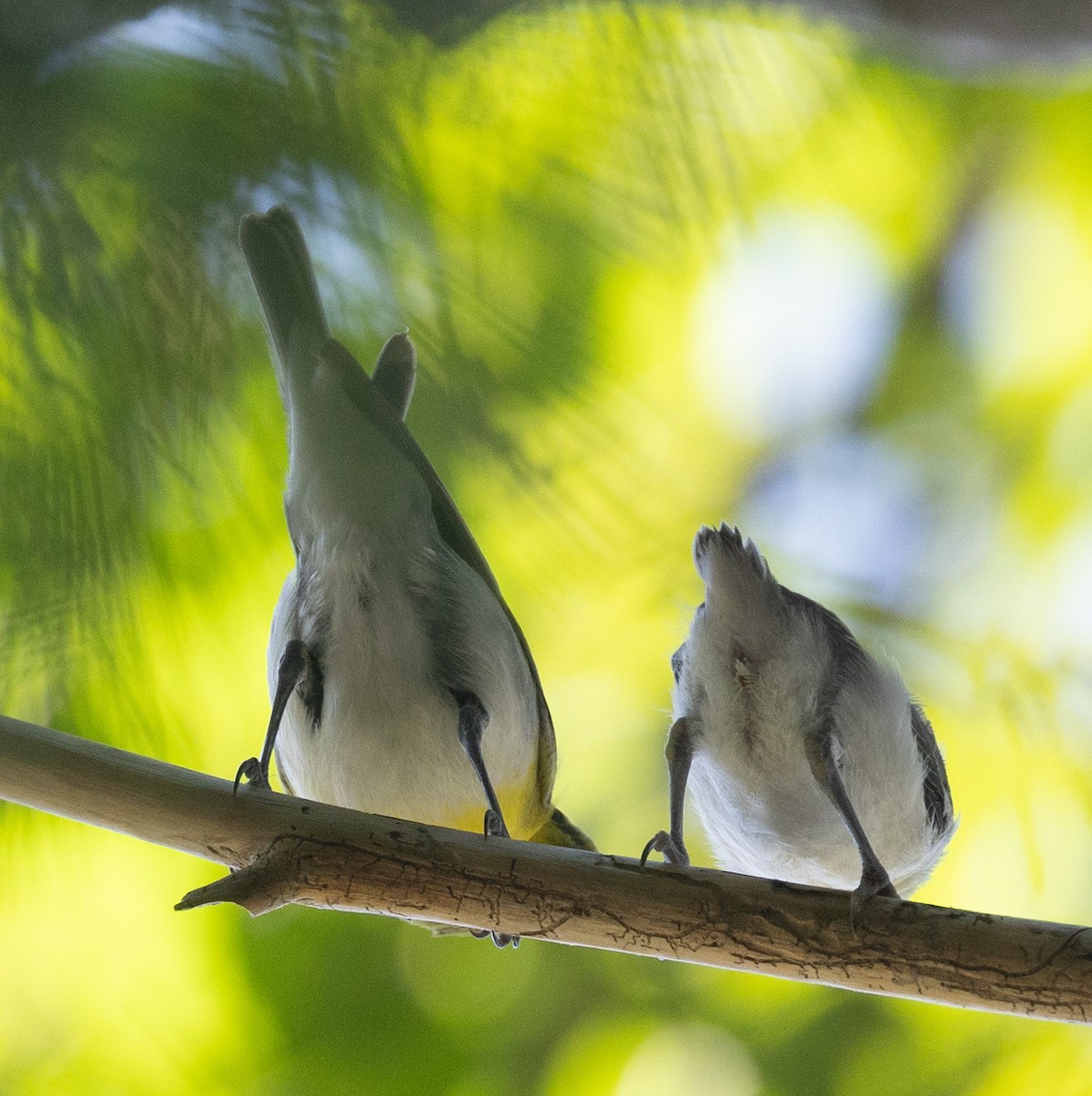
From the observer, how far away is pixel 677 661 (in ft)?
5.13

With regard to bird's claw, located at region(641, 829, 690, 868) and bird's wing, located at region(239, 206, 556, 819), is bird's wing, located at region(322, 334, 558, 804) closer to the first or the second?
bird's wing, located at region(239, 206, 556, 819)

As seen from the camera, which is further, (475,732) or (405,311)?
(475,732)

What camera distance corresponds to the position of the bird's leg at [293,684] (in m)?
1.47

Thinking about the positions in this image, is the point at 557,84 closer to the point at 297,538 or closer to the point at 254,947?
the point at 297,538

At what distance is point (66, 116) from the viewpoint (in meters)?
0.86

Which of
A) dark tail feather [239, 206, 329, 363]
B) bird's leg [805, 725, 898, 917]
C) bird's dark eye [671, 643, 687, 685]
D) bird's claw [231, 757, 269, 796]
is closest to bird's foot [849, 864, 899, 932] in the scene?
bird's leg [805, 725, 898, 917]

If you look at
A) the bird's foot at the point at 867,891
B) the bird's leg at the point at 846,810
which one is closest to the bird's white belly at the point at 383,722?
the bird's leg at the point at 846,810

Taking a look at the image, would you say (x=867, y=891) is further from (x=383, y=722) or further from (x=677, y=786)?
(x=383, y=722)

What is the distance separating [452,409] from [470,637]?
571mm

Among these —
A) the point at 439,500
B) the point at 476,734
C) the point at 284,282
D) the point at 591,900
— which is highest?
the point at 284,282

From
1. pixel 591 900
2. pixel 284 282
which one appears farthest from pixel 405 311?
pixel 591 900

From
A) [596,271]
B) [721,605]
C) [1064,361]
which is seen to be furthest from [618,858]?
[1064,361]

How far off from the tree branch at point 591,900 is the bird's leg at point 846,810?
17mm

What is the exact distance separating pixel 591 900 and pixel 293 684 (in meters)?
0.58
